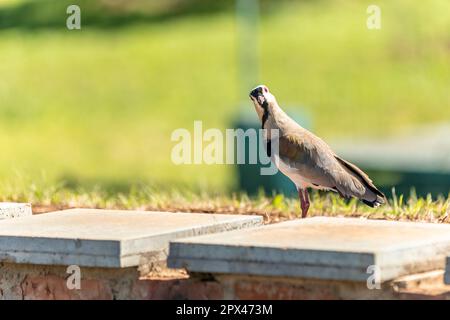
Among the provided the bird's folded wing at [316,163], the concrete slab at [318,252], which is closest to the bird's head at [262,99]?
the bird's folded wing at [316,163]

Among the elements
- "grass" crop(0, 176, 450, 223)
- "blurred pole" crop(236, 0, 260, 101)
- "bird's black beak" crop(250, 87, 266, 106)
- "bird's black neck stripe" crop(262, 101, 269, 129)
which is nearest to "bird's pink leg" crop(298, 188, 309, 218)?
"grass" crop(0, 176, 450, 223)

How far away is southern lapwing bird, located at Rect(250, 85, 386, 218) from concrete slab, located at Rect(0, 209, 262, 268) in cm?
102

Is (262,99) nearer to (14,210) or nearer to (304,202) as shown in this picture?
(304,202)

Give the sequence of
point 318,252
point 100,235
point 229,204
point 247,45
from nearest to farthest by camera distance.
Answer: point 318,252
point 100,235
point 229,204
point 247,45

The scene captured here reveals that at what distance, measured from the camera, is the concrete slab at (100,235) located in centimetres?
580

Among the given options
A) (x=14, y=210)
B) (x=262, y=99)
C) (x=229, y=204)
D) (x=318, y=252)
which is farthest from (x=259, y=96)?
(x=318, y=252)

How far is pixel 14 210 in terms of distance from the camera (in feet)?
23.5

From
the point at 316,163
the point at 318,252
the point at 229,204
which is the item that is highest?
the point at 316,163

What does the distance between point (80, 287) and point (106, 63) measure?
27999 mm

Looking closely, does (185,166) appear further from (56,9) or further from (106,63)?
(56,9)

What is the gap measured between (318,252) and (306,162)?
2.25 metres

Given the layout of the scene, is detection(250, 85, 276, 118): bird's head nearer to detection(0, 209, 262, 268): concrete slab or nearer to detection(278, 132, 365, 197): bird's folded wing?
detection(278, 132, 365, 197): bird's folded wing

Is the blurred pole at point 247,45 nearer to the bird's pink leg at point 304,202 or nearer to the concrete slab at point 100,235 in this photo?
the bird's pink leg at point 304,202

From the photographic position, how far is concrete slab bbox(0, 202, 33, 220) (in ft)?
23.3
